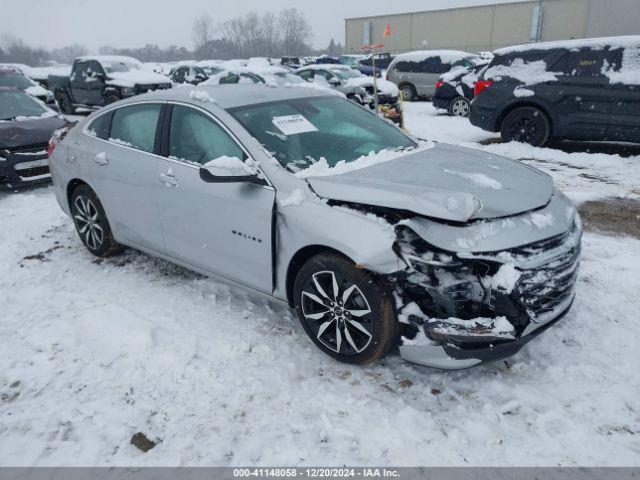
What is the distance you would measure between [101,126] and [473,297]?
12.2 feet

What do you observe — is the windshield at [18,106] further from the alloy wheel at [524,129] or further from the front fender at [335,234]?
the alloy wheel at [524,129]

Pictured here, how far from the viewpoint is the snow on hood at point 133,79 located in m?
13.8

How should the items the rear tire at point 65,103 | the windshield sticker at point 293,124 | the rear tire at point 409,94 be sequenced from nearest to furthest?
the windshield sticker at point 293,124 < the rear tire at point 65,103 < the rear tire at point 409,94

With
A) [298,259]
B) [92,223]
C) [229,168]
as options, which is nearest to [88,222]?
[92,223]

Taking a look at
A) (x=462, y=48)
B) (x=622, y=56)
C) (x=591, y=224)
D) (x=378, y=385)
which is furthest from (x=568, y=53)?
(x=462, y=48)

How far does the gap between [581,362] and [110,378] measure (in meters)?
2.97

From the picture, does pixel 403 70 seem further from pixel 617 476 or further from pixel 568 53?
pixel 617 476

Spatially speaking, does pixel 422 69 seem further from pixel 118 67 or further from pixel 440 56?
pixel 118 67

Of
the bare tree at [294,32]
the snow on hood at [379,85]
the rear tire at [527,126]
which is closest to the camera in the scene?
the rear tire at [527,126]

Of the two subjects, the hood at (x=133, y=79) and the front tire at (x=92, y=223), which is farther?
the hood at (x=133, y=79)

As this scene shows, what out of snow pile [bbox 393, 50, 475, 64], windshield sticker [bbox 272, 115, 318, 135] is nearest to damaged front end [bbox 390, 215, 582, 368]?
windshield sticker [bbox 272, 115, 318, 135]

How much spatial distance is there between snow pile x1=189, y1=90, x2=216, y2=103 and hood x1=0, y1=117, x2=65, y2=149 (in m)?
4.52

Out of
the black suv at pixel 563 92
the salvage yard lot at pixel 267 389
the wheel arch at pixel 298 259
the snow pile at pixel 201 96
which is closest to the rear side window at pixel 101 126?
the snow pile at pixel 201 96

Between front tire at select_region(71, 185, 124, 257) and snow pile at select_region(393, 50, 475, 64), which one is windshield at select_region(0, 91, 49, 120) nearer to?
front tire at select_region(71, 185, 124, 257)
